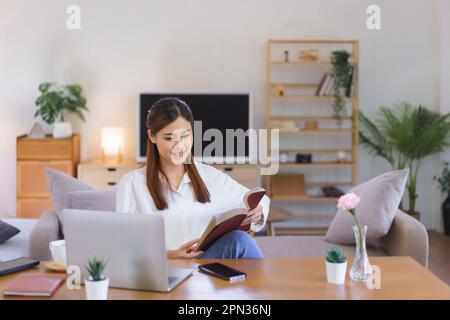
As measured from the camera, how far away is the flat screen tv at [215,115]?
5.79 metres

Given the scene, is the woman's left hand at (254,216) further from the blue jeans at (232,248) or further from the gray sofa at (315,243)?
the gray sofa at (315,243)

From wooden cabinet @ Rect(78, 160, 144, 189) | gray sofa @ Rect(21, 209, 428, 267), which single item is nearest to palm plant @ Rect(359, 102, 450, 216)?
wooden cabinet @ Rect(78, 160, 144, 189)

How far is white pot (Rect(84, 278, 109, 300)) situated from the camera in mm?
1884

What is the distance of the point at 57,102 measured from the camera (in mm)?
5605

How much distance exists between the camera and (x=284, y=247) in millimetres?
3643

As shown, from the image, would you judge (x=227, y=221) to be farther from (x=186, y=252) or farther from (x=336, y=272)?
(x=336, y=272)

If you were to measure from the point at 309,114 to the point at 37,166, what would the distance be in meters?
2.47

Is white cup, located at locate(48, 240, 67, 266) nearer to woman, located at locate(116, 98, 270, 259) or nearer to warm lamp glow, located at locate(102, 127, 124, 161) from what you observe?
woman, located at locate(116, 98, 270, 259)

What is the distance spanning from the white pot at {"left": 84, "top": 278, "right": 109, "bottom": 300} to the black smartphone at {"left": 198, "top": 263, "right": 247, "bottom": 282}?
1.41 feet

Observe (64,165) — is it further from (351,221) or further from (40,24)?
(351,221)

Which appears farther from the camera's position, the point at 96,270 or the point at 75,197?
the point at 75,197

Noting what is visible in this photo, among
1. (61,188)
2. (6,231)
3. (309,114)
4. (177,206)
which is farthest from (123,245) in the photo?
(309,114)

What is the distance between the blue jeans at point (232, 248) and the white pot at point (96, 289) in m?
0.65
